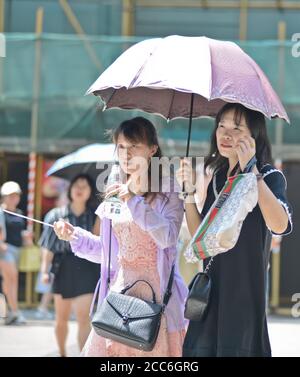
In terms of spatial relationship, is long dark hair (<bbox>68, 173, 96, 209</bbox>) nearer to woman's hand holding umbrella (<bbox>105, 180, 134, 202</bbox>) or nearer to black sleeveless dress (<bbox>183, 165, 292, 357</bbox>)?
woman's hand holding umbrella (<bbox>105, 180, 134, 202</bbox>)

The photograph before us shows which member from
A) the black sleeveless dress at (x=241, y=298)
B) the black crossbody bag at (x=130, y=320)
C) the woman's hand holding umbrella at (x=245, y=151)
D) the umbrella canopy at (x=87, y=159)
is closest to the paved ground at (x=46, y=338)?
the umbrella canopy at (x=87, y=159)

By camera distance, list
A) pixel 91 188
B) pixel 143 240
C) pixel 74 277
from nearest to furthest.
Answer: pixel 143 240 → pixel 74 277 → pixel 91 188

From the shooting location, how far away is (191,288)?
3629 millimetres

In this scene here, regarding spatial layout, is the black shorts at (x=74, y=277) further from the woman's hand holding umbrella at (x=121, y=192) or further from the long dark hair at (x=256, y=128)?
the long dark hair at (x=256, y=128)

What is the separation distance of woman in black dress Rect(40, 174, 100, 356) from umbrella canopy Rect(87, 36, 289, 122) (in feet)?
9.73

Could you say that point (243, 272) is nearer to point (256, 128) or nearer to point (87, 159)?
point (256, 128)

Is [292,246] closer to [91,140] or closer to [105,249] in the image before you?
[91,140]

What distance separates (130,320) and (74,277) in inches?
130

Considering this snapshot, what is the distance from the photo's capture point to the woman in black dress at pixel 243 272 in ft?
11.5

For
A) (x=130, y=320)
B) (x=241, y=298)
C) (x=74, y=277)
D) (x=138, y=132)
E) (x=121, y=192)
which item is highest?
(x=138, y=132)

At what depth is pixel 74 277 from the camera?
7.03 meters

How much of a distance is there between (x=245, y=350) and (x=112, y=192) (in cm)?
108

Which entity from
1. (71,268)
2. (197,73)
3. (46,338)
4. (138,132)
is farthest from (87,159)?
(197,73)

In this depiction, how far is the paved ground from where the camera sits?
309 inches
